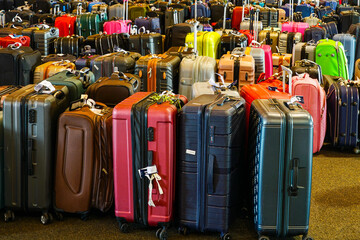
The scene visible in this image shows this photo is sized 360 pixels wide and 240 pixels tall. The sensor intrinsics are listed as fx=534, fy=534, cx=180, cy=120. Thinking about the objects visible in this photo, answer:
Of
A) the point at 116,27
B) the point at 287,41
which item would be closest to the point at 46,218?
the point at 287,41

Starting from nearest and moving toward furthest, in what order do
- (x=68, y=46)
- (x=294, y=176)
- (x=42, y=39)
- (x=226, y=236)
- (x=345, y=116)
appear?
(x=294, y=176) → (x=226, y=236) → (x=345, y=116) → (x=68, y=46) → (x=42, y=39)

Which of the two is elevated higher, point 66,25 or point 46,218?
point 66,25

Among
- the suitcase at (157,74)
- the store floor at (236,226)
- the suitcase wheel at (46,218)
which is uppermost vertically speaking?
the suitcase at (157,74)

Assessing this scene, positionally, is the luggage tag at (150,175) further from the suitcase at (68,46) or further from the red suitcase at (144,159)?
the suitcase at (68,46)

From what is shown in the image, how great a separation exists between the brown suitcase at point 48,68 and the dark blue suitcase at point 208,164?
2.62m

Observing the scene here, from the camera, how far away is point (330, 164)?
528 centimetres

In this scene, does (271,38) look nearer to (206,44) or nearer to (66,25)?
(206,44)

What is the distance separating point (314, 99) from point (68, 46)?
3960 millimetres

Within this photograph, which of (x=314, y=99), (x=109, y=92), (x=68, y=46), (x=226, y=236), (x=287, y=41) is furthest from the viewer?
(x=287, y=41)

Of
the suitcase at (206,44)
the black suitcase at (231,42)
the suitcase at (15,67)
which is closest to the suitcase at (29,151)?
the suitcase at (15,67)

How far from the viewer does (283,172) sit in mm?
3496

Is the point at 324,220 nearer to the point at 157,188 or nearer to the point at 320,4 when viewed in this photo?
the point at 157,188

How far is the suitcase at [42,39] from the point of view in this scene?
7.97 metres

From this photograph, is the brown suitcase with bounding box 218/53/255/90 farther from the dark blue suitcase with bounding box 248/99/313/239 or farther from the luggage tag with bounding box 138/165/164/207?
the luggage tag with bounding box 138/165/164/207
